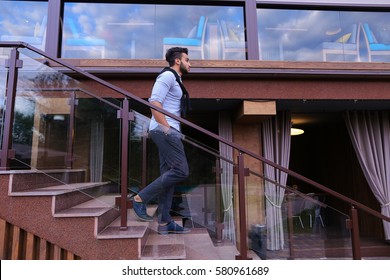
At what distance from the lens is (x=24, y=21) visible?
458 cm

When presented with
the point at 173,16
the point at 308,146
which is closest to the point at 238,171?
the point at 173,16

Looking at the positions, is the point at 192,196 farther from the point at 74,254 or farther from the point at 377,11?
the point at 377,11

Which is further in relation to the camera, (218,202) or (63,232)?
(218,202)

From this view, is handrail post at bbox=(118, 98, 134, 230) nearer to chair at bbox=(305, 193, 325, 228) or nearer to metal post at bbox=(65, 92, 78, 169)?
metal post at bbox=(65, 92, 78, 169)

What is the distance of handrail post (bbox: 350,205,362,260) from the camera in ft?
8.27

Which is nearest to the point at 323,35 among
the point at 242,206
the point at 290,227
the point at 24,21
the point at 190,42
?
the point at 190,42

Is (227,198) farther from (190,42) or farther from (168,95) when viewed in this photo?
(190,42)

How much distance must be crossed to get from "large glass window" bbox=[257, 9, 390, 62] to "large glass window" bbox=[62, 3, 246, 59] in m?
0.57

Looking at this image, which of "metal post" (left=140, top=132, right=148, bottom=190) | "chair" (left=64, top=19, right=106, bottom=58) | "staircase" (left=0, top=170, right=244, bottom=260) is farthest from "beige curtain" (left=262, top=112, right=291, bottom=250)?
"chair" (left=64, top=19, right=106, bottom=58)

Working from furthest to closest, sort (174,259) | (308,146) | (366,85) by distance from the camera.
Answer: (308,146)
(366,85)
(174,259)

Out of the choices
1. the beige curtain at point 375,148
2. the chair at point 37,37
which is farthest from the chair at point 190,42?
the beige curtain at point 375,148

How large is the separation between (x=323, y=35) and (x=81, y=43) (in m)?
4.21

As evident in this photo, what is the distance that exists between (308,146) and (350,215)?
22.0 ft

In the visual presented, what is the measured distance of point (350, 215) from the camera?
258 centimetres
